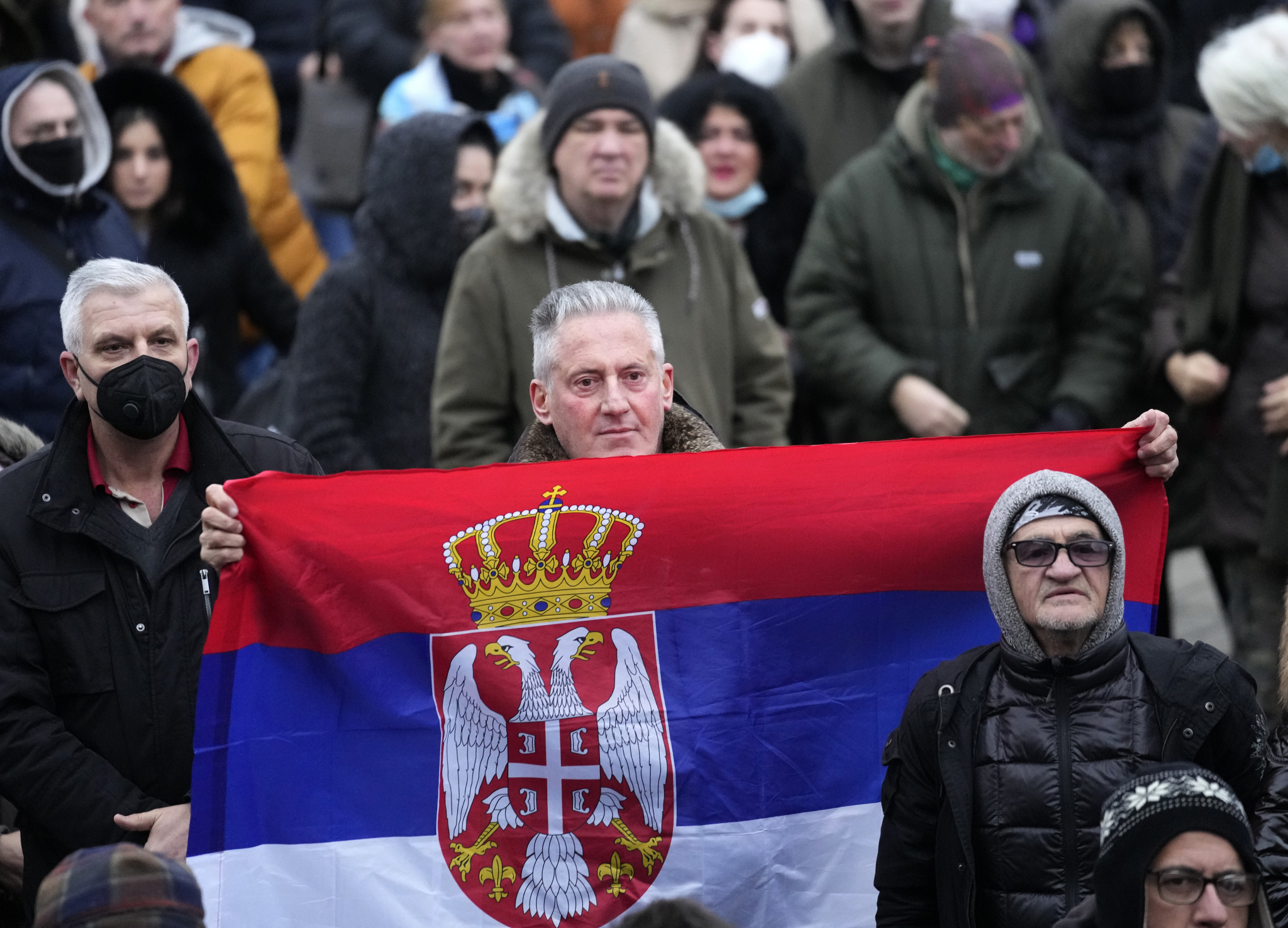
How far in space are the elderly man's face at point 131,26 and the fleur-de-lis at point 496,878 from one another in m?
5.11

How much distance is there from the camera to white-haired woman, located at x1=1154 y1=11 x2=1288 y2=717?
7168 millimetres

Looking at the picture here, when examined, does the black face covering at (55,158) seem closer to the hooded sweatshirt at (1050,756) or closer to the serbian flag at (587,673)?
the serbian flag at (587,673)

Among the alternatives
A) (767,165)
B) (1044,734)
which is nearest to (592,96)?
(767,165)

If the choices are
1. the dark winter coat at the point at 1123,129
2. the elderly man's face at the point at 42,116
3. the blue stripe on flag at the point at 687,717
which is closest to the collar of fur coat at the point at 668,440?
the blue stripe on flag at the point at 687,717

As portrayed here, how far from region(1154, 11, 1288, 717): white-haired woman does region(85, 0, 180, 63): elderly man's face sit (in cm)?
455

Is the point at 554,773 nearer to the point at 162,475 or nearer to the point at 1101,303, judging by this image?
the point at 162,475

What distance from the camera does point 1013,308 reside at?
761 centimetres

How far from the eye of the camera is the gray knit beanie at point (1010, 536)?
4473 millimetres

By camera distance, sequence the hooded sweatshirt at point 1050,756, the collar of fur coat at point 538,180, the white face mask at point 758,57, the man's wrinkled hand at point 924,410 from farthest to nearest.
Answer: the white face mask at point 758,57
the man's wrinkled hand at point 924,410
the collar of fur coat at point 538,180
the hooded sweatshirt at point 1050,756

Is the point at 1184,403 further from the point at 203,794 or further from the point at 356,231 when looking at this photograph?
the point at 203,794

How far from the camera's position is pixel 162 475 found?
518 centimetres

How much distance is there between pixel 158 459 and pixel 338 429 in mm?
1999

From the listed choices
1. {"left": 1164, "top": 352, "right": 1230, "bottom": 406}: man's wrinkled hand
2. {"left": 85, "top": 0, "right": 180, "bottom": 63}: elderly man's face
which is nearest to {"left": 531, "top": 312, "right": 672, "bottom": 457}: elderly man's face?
{"left": 1164, "top": 352, "right": 1230, "bottom": 406}: man's wrinkled hand

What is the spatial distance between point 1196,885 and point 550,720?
180 cm
